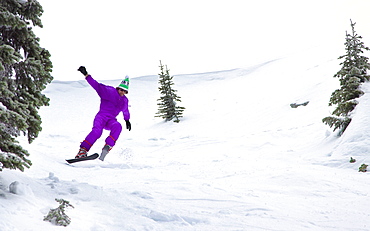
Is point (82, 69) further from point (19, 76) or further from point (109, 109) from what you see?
point (19, 76)

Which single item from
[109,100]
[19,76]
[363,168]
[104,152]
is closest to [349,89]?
[363,168]

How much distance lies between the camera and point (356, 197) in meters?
6.41

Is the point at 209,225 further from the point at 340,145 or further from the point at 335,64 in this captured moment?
the point at 335,64

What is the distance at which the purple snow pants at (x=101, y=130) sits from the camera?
6994 mm

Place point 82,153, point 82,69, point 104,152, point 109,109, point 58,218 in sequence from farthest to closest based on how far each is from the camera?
point 109,109
point 104,152
point 82,153
point 82,69
point 58,218

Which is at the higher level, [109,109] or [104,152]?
[109,109]

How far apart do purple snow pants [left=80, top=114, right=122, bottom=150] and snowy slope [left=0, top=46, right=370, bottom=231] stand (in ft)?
2.82

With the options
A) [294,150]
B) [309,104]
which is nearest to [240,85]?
[309,104]

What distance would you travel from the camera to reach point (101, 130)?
726 cm

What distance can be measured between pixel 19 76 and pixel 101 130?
282 centimetres

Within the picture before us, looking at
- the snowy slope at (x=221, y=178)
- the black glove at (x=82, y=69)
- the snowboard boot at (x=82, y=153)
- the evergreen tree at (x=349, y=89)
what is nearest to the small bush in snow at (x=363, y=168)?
the snowy slope at (x=221, y=178)

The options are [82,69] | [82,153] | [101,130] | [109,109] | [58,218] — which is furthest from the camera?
[109,109]

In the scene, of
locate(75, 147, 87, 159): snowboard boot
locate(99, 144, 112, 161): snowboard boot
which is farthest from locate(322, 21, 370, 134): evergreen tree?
locate(75, 147, 87, 159): snowboard boot

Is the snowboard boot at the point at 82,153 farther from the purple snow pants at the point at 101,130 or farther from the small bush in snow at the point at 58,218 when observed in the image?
the small bush in snow at the point at 58,218
